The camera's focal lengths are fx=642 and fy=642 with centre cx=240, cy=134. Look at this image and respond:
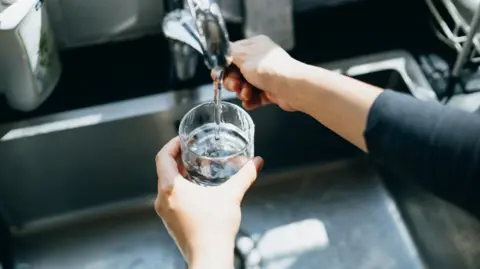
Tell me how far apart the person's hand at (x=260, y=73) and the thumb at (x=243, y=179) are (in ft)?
0.37

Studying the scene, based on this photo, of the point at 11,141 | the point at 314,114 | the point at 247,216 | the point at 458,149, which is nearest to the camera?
the point at 458,149

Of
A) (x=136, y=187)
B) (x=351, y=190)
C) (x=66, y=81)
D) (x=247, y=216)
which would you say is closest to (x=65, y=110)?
(x=66, y=81)

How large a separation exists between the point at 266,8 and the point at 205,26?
1.11ft

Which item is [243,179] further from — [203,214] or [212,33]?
[212,33]

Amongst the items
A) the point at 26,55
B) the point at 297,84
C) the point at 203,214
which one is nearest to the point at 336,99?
the point at 297,84

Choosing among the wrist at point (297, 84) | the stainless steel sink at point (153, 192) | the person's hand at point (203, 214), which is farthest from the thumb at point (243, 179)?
the stainless steel sink at point (153, 192)

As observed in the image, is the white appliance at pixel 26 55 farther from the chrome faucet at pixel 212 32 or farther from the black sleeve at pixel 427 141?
the black sleeve at pixel 427 141

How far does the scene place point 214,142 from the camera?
0.87m

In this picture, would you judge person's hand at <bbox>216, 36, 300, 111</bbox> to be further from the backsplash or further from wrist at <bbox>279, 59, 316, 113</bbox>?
the backsplash

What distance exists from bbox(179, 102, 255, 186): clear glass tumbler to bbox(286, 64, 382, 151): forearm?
85mm

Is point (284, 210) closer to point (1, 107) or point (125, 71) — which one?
point (125, 71)

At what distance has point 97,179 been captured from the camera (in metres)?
0.99

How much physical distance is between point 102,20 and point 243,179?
44 cm

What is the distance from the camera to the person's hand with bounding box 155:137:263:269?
2.20ft
